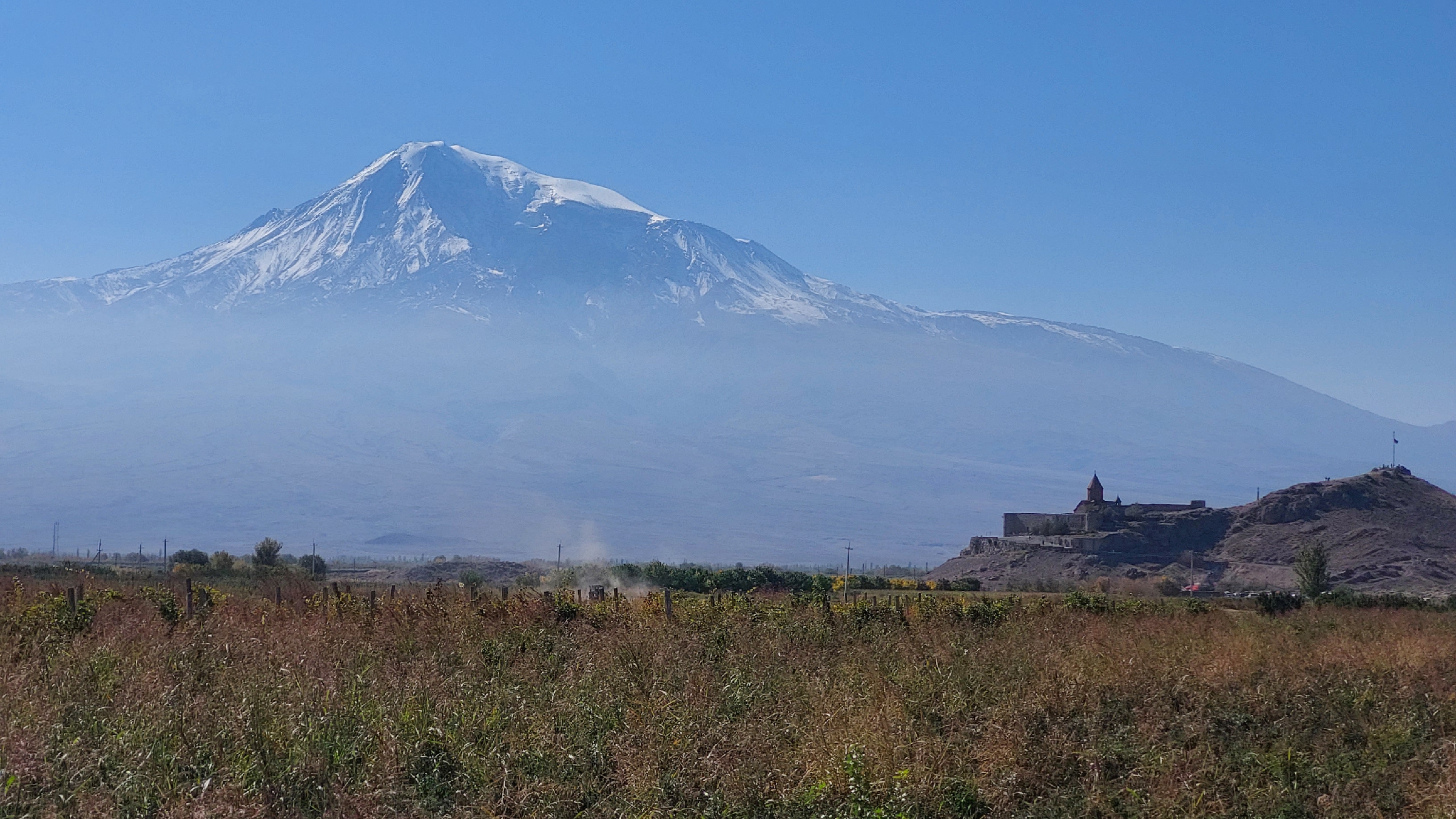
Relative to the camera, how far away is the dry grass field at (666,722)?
27.4 feet

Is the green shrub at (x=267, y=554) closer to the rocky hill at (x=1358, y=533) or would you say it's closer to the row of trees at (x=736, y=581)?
the row of trees at (x=736, y=581)

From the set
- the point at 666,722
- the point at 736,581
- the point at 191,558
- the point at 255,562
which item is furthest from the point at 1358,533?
the point at 666,722


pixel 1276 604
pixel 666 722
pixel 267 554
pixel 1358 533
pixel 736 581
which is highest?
pixel 1358 533

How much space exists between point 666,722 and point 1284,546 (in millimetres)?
81532

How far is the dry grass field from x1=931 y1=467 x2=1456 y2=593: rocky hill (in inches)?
2096

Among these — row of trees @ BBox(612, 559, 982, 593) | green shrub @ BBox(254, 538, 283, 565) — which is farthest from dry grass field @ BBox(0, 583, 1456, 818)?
green shrub @ BBox(254, 538, 283, 565)

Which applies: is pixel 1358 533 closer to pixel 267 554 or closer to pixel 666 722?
pixel 267 554

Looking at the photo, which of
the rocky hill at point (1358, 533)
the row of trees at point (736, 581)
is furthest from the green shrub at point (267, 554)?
the rocky hill at point (1358, 533)

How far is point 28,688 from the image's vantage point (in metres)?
9.28

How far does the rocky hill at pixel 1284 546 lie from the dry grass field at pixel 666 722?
53.2 m

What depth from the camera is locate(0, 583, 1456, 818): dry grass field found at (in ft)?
27.4

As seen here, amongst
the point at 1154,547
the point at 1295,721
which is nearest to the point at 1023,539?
the point at 1154,547

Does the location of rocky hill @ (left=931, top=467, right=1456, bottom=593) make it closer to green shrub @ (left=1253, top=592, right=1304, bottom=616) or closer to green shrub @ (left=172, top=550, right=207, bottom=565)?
green shrub @ (left=1253, top=592, right=1304, bottom=616)

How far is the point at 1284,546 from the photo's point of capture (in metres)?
82.2
